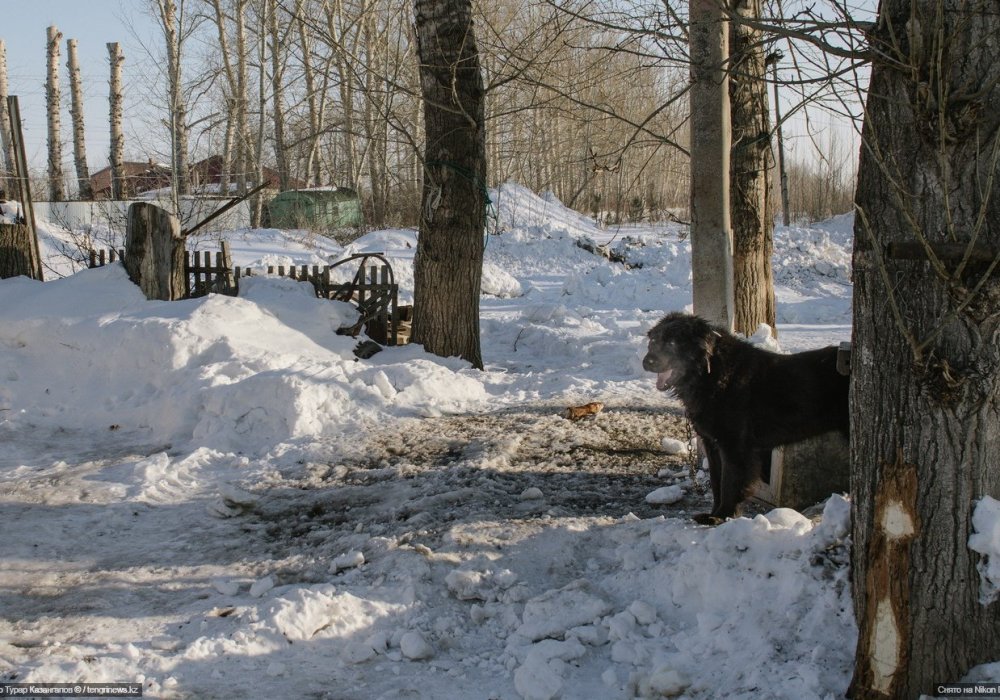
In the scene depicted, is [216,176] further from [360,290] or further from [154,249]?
[360,290]

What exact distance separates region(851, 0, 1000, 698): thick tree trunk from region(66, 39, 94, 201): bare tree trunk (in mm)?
28828

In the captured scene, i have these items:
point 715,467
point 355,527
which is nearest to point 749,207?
point 715,467

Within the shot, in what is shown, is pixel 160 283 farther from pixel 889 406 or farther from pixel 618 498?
pixel 889 406

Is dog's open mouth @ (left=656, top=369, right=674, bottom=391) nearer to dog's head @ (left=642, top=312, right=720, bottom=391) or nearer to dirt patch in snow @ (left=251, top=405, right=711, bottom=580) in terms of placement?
dog's head @ (left=642, top=312, right=720, bottom=391)

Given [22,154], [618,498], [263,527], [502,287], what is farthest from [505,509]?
[502,287]

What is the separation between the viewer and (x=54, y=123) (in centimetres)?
2600

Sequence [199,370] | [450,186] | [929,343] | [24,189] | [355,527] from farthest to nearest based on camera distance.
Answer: [24,189] < [450,186] < [199,370] < [355,527] < [929,343]

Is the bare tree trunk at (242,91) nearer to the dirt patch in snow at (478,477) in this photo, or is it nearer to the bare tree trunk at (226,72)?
the bare tree trunk at (226,72)

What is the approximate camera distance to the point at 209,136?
1211 inches

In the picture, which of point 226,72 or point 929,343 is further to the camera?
point 226,72

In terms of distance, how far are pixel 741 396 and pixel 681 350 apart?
18.8 inches

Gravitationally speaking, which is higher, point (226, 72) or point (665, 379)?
point (226, 72)

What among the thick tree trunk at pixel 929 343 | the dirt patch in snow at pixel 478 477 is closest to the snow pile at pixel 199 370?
the dirt patch in snow at pixel 478 477

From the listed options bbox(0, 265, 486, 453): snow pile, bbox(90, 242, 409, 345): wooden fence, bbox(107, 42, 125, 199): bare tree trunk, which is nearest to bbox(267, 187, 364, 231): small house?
bbox(107, 42, 125, 199): bare tree trunk
